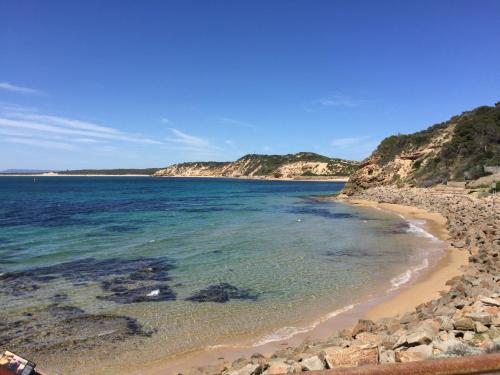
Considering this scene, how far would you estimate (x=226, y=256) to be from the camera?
68.6 feet

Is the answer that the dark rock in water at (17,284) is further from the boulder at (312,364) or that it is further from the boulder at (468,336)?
the boulder at (468,336)

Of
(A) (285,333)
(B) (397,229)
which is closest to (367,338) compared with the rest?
(A) (285,333)

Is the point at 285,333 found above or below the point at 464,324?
below

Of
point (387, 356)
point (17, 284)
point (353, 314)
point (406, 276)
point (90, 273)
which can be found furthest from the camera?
point (90, 273)

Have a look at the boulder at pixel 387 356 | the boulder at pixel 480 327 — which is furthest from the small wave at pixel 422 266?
the boulder at pixel 387 356

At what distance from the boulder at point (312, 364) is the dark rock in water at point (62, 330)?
5434 mm

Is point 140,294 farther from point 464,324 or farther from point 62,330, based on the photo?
point 464,324

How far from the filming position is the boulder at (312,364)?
708cm

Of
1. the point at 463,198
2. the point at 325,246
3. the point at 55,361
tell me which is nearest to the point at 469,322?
the point at 55,361

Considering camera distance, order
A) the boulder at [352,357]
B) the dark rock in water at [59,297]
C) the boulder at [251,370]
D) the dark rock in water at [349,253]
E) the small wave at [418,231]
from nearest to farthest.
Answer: the boulder at [352,357], the boulder at [251,370], the dark rock in water at [59,297], the dark rock in water at [349,253], the small wave at [418,231]

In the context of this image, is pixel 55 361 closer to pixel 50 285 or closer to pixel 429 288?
pixel 50 285

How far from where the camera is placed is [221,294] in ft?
47.7

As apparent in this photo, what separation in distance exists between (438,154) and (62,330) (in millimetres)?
59773

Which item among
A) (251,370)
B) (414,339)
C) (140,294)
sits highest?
(414,339)
